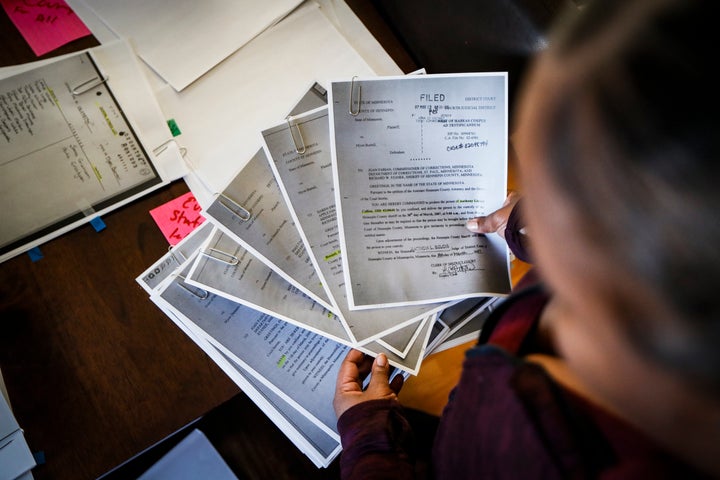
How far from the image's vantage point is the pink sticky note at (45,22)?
740 mm

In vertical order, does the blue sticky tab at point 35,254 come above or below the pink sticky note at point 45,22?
below

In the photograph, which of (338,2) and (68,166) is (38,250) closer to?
(68,166)

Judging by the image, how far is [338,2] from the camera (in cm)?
83

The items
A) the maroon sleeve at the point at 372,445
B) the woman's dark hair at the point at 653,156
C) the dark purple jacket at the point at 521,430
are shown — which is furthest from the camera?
the maroon sleeve at the point at 372,445

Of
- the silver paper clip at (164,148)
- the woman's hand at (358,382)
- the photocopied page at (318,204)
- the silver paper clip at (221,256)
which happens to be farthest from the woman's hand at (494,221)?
the silver paper clip at (164,148)

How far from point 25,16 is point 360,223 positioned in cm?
65

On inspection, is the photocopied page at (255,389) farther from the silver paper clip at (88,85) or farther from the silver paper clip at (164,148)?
the silver paper clip at (88,85)

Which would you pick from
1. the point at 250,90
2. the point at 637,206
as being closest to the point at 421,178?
the point at 250,90

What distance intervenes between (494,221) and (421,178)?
0.40ft

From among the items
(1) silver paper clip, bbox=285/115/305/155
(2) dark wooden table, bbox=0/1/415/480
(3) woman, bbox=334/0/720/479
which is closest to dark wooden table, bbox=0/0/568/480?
(2) dark wooden table, bbox=0/1/415/480

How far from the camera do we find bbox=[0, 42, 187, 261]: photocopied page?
2.21 ft

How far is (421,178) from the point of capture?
0.67 metres

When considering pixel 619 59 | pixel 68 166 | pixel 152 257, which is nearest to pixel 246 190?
pixel 152 257

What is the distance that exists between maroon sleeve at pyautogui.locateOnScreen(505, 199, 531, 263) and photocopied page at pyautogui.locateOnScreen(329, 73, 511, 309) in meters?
0.03
